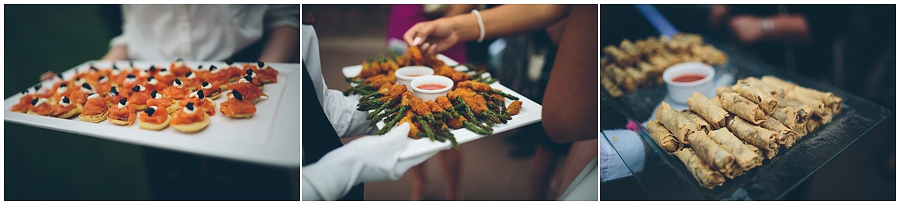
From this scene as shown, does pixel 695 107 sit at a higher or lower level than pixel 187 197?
higher

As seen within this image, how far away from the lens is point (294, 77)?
1606 mm

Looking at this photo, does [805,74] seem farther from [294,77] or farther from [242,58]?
[242,58]

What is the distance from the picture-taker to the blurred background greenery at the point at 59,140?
6.68ft

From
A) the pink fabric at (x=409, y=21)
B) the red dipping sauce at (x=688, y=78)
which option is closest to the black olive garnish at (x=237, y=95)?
the pink fabric at (x=409, y=21)

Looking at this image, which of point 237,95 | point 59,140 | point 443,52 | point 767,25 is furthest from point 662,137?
point 59,140

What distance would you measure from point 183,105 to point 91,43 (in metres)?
1.75

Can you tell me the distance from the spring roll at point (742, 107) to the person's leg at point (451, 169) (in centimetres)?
123

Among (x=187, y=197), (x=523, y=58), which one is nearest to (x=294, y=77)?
(x=187, y=197)

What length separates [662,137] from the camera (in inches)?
70.6

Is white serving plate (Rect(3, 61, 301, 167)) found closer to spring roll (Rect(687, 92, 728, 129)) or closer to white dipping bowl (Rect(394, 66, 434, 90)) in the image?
white dipping bowl (Rect(394, 66, 434, 90))

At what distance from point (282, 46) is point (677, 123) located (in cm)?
173

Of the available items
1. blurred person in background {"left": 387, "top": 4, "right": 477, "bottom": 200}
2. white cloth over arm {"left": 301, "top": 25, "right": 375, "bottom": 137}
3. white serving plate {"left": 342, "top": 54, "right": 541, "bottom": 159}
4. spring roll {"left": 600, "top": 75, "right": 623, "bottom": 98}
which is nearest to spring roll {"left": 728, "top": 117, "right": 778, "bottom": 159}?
spring roll {"left": 600, "top": 75, "right": 623, "bottom": 98}

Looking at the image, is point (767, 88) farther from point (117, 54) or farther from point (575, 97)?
point (117, 54)

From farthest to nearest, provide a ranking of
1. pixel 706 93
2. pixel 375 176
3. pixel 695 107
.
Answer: pixel 706 93 < pixel 695 107 < pixel 375 176
